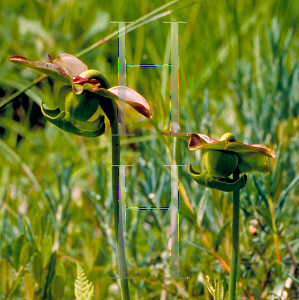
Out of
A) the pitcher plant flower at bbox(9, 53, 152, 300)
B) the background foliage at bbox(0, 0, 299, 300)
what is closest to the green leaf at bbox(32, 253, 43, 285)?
the background foliage at bbox(0, 0, 299, 300)

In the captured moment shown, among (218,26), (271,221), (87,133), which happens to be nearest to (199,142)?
(87,133)

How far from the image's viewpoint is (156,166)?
Answer: 65cm

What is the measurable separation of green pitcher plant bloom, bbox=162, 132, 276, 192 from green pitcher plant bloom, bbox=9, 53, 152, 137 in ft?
0.15

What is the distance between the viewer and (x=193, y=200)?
590 mm

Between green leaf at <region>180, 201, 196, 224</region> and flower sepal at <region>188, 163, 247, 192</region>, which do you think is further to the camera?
green leaf at <region>180, 201, 196, 224</region>

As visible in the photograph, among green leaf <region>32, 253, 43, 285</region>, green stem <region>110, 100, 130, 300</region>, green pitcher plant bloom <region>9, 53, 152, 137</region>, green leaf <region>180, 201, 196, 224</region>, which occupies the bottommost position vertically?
green leaf <region>32, 253, 43, 285</region>

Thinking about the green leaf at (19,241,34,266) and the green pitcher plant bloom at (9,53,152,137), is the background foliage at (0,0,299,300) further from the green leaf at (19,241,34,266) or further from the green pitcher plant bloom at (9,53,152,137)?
the green pitcher plant bloom at (9,53,152,137)

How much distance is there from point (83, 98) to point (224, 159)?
0.12 m

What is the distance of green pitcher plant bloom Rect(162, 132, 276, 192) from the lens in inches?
10.9

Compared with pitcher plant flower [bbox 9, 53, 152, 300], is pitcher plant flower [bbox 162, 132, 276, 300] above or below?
below

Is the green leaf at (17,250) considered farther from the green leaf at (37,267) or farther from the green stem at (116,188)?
the green stem at (116,188)

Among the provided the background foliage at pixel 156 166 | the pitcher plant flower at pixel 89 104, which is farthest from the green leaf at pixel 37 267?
the pitcher plant flower at pixel 89 104

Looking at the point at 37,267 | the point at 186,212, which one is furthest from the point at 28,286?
the point at 186,212

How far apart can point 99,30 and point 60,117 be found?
3.48 feet
